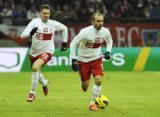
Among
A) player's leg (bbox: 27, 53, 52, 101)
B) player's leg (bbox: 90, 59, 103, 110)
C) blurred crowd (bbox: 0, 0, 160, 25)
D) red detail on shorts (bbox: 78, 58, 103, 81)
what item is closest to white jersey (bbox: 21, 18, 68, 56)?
player's leg (bbox: 27, 53, 52, 101)

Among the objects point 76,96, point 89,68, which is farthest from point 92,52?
point 76,96

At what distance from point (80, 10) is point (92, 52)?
14815 millimetres

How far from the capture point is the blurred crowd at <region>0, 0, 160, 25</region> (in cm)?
2725

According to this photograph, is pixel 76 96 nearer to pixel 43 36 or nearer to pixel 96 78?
pixel 43 36

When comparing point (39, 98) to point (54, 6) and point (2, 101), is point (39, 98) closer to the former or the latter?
point (2, 101)

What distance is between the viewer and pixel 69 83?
2044 centimetres

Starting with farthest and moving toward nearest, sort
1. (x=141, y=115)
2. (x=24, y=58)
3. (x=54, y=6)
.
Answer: (x=54, y=6) → (x=24, y=58) → (x=141, y=115)

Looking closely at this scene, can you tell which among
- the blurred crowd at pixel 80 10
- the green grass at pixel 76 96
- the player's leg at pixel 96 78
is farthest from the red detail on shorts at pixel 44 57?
the blurred crowd at pixel 80 10

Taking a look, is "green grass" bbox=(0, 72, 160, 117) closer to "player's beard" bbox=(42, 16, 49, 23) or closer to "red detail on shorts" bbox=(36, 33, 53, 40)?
"red detail on shorts" bbox=(36, 33, 53, 40)

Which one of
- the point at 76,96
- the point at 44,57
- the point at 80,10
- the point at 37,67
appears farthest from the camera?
the point at 80,10

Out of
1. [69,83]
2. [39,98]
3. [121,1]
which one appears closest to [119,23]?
[121,1]

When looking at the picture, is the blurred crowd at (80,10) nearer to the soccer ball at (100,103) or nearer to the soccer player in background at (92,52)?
the soccer player in background at (92,52)

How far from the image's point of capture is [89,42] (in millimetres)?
13727

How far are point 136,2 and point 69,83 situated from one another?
430 inches
